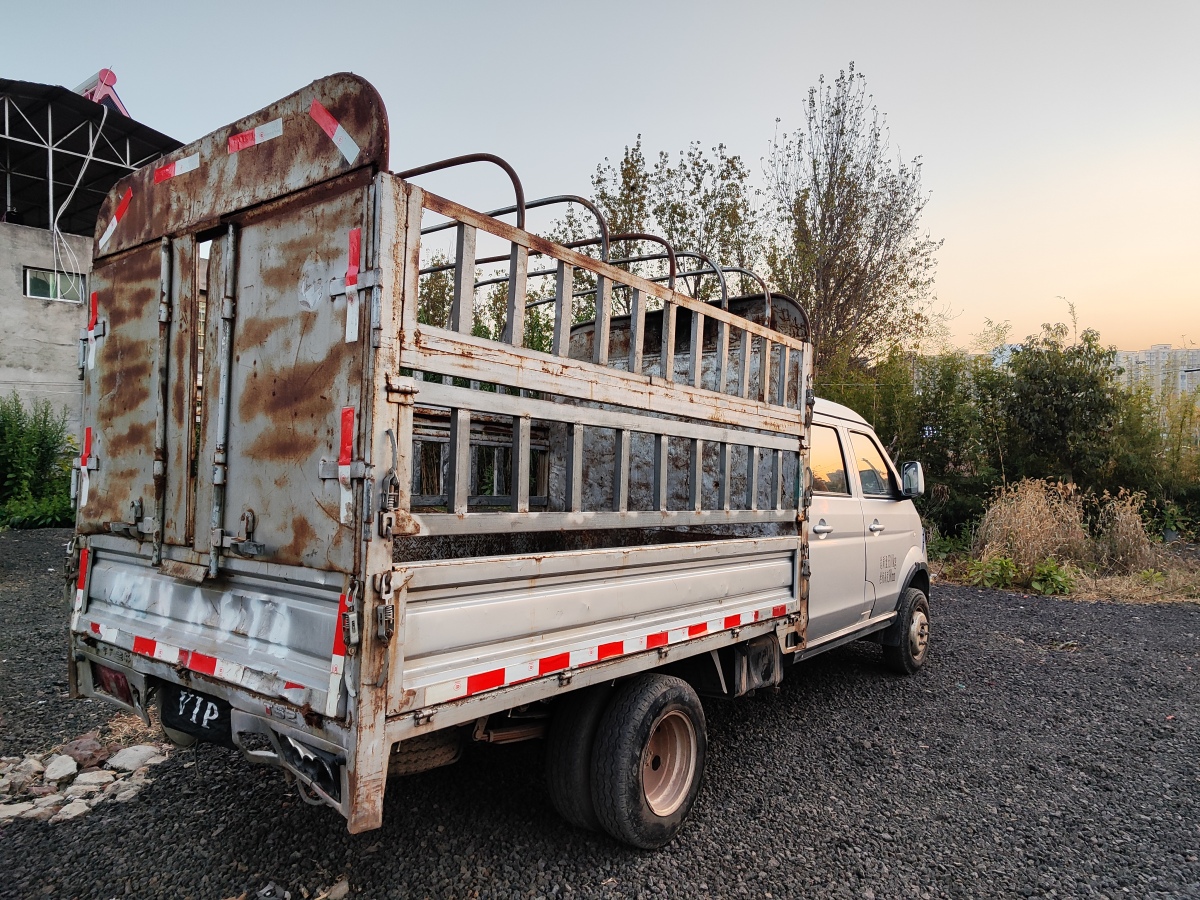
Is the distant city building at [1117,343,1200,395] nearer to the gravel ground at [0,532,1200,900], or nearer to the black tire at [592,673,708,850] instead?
the gravel ground at [0,532,1200,900]

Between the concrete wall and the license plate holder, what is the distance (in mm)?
13724

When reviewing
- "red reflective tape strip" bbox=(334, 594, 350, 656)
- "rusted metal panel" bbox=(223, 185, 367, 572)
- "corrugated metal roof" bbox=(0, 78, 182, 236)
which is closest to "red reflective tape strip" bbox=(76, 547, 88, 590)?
"rusted metal panel" bbox=(223, 185, 367, 572)

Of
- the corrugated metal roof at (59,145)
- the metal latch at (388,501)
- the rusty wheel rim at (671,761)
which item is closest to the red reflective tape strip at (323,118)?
the metal latch at (388,501)

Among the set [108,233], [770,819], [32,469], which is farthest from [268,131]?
[32,469]

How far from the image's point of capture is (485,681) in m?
2.39

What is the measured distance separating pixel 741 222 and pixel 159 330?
10.8m

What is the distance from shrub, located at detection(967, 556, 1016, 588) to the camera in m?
9.45

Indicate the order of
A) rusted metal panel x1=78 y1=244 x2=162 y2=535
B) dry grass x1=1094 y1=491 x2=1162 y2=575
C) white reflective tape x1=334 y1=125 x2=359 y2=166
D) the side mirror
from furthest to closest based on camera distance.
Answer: dry grass x1=1094 y1=491 x2=1162 y2=575 → the side mirror → rusted metal panel x1=78 y1=244 x2=162 y2=535 → white reflective tape x1=334 y1=125 x2=359 y2=166

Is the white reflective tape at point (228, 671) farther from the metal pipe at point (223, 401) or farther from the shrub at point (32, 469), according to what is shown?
the shrub at point (32, 469)

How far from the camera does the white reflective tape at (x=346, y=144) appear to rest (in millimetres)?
2312

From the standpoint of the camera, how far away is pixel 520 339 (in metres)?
2.62

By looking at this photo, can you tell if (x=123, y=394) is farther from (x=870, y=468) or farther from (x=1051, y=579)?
(x=1051, y=579)

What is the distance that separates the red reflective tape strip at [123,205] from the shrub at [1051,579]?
9886 millimetres

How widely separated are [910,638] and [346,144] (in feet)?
16.8
